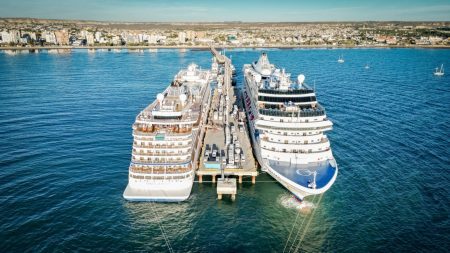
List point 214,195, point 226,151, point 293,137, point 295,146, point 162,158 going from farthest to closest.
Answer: point 226,151, point 293,137, point 295,146, point 214,195, point 162,158

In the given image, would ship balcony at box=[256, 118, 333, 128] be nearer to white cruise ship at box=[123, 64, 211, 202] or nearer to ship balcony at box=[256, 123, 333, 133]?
ship balcony at box=[256, 123, 333, 133]

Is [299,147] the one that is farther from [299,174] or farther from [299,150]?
[299,174]

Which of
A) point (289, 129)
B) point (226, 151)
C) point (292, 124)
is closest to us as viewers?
point (292, 124)

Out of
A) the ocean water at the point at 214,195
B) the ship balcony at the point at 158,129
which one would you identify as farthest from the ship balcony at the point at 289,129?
the ship balcony at the point at 158,129

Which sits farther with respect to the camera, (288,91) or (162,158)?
(288,91)

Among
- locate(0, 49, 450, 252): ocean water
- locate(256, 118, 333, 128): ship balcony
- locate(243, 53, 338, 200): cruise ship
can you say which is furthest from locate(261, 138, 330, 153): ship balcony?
locate(0, 49, 450, 252): ocean water

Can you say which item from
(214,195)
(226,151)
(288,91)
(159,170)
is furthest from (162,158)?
(288,91)
